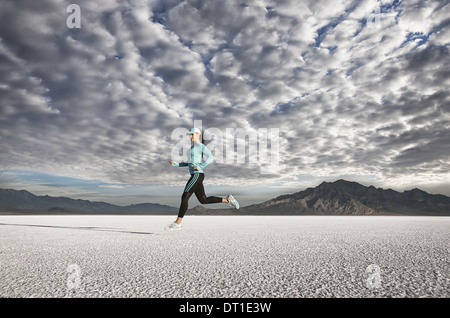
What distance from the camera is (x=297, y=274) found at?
305cm

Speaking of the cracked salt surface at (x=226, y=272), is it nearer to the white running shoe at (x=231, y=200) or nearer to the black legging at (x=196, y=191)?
the black legging at (x=196, y=191)

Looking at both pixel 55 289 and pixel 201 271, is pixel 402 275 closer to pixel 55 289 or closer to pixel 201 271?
pixel 201 271

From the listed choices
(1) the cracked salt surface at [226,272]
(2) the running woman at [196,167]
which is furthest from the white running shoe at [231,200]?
(1) the cracked salt surface at [226,272]

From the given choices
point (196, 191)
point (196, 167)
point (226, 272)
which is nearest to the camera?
point (226, 272)

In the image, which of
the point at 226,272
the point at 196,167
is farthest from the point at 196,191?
the point at 226,272

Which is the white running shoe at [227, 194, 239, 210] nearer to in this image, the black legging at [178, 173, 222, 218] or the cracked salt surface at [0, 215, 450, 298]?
the black legging at [178, 173, 222, 218]

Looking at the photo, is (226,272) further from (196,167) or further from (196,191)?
(196,191)

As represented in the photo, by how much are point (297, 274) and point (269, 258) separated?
0.96 m

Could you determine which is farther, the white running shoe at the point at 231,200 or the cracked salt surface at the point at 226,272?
the white running shoe at the point at 231,200

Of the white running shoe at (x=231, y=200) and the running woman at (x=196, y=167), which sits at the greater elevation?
the running woman at (x=196, y=167)

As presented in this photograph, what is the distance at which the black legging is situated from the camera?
7.09 m

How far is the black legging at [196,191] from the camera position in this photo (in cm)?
709

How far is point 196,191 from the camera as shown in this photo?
7336mm
